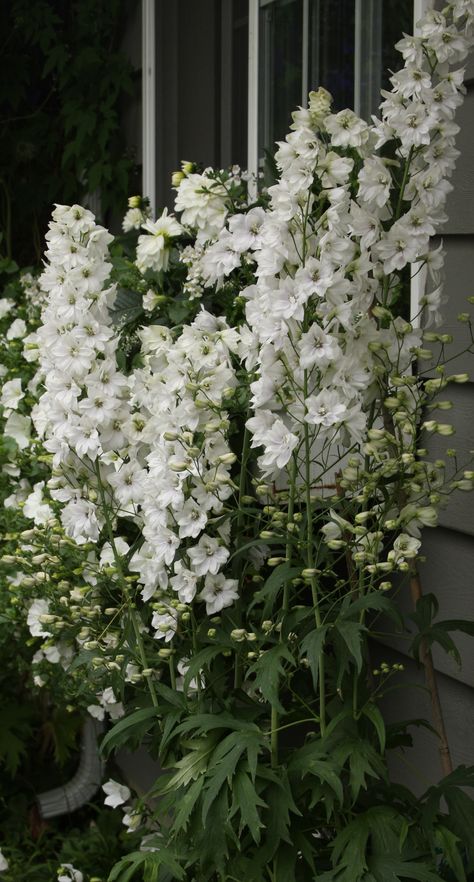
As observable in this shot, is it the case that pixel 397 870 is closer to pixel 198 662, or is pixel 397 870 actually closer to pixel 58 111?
pixel 198 662

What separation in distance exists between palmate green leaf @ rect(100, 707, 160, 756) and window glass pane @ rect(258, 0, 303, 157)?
1.59m

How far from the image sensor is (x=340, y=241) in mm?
1931

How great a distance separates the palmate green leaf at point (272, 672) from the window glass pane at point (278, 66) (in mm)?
1565

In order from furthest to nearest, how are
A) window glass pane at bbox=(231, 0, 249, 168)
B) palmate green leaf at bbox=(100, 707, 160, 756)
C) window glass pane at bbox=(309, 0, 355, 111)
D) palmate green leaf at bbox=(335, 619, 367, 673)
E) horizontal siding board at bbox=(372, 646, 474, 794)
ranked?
window glass pane at bbox=(231, 0, 249, 168)
window glass pane at bbox=(309, 0, 355, 111)
horizontal siding board at bbox=(372, 646, 474, 794)
palmate green leaf at bbox=(100, 707, 160, 756)
palmate green leaf at bbox=(335, 619, 367, 673)

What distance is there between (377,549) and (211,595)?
0.42m

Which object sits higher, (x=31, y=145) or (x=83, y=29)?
(x=83, y=29)

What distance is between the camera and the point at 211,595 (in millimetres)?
2260

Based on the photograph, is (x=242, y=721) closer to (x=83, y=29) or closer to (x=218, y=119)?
(x=218, y=119)

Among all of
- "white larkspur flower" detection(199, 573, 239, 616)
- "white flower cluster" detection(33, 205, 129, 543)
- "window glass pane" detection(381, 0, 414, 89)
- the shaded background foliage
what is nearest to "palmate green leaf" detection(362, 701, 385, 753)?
"white larkspur flower" detection(199, 573, 239, 616)

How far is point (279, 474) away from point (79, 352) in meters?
0.48

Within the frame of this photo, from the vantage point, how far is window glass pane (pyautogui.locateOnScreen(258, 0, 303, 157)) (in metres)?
3.04

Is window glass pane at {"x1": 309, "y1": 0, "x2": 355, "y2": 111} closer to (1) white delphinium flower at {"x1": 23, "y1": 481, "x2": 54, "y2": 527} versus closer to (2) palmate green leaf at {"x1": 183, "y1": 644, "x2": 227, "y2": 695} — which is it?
(1) white delphinium flower at {"x1": 23, "y1": 481, "x2": 54, "y2": 527}

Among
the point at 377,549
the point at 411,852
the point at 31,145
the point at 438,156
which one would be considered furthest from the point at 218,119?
the point at 411,852

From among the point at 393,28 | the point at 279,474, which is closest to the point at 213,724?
the point at 279,474
